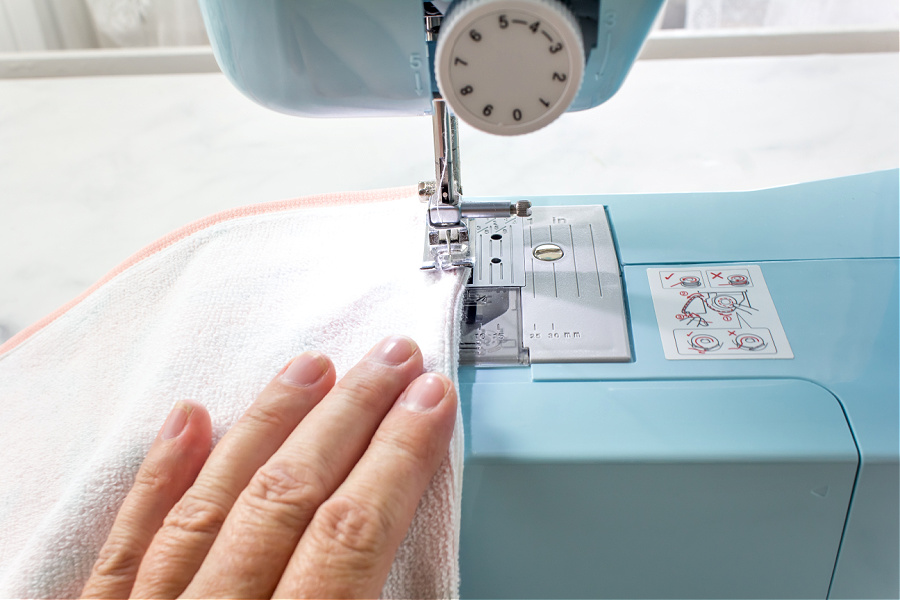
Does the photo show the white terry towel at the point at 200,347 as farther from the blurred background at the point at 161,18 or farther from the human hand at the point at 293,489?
the blurred background at the point at 161,18

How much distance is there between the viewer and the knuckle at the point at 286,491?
0.48 metres

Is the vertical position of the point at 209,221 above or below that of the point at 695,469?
above

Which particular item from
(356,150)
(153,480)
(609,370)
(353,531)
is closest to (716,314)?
(609,370)

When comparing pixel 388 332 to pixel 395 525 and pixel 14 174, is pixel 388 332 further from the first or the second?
pixel 14 174

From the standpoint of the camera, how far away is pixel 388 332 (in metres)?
0.58

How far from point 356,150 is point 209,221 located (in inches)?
16.9

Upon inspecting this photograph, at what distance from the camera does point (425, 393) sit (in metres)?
0.51

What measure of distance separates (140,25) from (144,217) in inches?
30.9

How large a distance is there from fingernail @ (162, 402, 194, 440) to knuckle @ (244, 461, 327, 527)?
7cm

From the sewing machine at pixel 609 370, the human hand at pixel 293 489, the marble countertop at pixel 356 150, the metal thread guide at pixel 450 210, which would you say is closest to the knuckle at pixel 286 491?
the human hand at pixel 293 489

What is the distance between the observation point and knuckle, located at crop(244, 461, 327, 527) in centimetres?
48

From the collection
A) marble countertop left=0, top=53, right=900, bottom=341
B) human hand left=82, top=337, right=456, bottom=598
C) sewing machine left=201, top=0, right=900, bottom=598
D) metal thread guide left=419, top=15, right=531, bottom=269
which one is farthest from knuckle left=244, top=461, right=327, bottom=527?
marble countertop left=0, top=53, right=900, bottom=341

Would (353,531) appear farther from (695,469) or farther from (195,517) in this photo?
(695,469)

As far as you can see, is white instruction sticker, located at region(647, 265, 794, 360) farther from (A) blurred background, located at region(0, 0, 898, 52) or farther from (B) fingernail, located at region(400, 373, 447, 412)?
(A) blurred background, located at region(0, 0, 898, 52)
